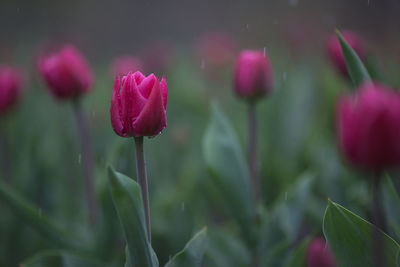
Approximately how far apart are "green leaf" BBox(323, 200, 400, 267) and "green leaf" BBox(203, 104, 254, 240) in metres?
0.39

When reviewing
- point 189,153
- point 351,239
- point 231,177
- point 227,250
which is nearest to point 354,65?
point 351,239

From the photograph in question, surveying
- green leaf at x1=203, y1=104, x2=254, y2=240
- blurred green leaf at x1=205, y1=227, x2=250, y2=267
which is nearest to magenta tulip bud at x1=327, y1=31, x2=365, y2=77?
green leaf at x1=203, y1=104, x2=254, y2=240

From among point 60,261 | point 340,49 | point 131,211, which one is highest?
point 340,49

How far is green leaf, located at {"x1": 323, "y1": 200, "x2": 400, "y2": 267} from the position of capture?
768mm

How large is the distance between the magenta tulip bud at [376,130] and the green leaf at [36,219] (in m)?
0.77

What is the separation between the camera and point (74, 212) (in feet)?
5.55

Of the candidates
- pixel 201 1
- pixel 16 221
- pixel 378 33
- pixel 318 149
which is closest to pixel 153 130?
pixel 16 221

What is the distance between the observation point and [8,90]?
5.18 feet

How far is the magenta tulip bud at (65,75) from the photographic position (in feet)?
Answer: 4.29

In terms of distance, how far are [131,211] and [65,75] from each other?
73cm

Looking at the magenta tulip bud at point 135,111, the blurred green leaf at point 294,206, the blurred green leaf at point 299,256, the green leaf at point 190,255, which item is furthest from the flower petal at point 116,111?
the blurred green leaf at point 294,206

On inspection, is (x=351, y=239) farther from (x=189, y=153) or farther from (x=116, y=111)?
(x=189, y=153)

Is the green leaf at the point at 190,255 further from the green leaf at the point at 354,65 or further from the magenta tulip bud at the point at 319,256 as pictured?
the green leaf at the point at 354,65

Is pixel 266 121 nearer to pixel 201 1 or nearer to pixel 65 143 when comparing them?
pixel 65 143
